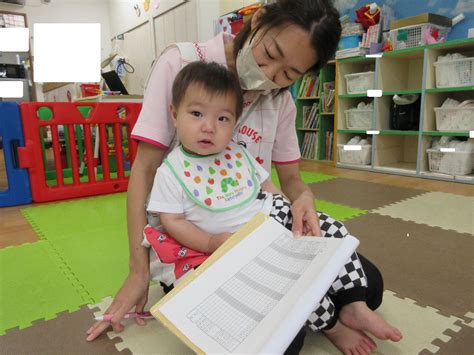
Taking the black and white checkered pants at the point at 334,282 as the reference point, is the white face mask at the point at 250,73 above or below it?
above

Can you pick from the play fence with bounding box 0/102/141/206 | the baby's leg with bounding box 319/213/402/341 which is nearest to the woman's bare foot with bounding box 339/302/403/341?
the baby's leg with bounding box 319/213/402/341

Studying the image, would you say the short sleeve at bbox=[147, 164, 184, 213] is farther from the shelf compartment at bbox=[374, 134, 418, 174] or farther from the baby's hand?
the shelf compartment at bbox=[374, 134, 418, 174]

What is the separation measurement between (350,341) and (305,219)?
0.80 feet

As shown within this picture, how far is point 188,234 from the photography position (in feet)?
2.26

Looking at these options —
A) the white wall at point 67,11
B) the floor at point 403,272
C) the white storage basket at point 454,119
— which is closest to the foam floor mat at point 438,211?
the floor at point 403,272

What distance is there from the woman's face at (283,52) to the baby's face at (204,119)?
0.12m

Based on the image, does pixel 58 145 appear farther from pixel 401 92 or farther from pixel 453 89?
pixel 453 89

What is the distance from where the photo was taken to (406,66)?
2658 mm

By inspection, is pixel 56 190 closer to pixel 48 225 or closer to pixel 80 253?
pixel 48 225

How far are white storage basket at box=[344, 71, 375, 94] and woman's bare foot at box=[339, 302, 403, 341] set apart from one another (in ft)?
7.34

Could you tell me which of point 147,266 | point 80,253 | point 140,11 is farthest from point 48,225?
point 140,11

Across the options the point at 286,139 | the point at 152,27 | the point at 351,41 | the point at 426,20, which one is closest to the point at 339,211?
the point at 286,139

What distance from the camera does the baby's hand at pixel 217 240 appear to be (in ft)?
2.13

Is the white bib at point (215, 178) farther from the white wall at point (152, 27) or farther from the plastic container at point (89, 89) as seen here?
the white wall at point (152, 27)
